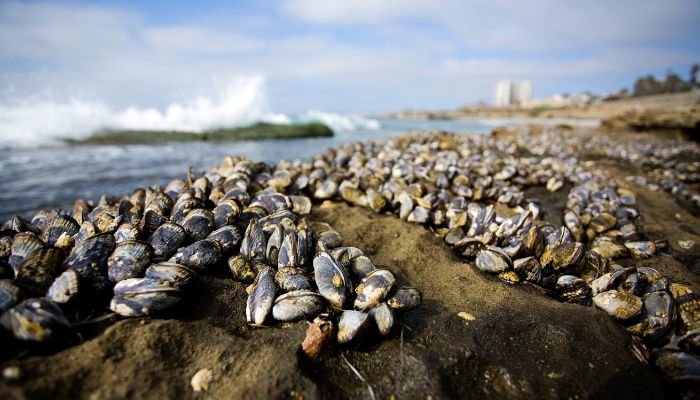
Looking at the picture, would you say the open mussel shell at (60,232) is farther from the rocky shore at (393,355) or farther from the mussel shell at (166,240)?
the rocky shore at (393,355)

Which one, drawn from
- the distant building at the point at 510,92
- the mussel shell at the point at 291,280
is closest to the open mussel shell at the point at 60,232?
the mussel shell at the point at 291,280

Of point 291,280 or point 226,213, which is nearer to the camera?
point 291,280

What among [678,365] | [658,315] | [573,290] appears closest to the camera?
[678,365]

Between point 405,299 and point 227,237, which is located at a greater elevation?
point 227,237

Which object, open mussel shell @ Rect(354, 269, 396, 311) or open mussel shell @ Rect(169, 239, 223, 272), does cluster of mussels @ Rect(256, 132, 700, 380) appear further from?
open mussel shell @ Rect(169, 239, 223, 272)

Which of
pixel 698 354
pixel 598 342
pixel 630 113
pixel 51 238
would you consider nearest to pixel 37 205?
pixel 51 238

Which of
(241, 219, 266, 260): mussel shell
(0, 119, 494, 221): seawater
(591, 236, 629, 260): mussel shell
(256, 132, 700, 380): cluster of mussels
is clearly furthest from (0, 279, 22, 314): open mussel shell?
(0, 119, 494, 221): seawater

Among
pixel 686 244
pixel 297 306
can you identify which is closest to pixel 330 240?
pixel 297 306

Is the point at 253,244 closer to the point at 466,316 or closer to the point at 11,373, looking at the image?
the point at 11,373
